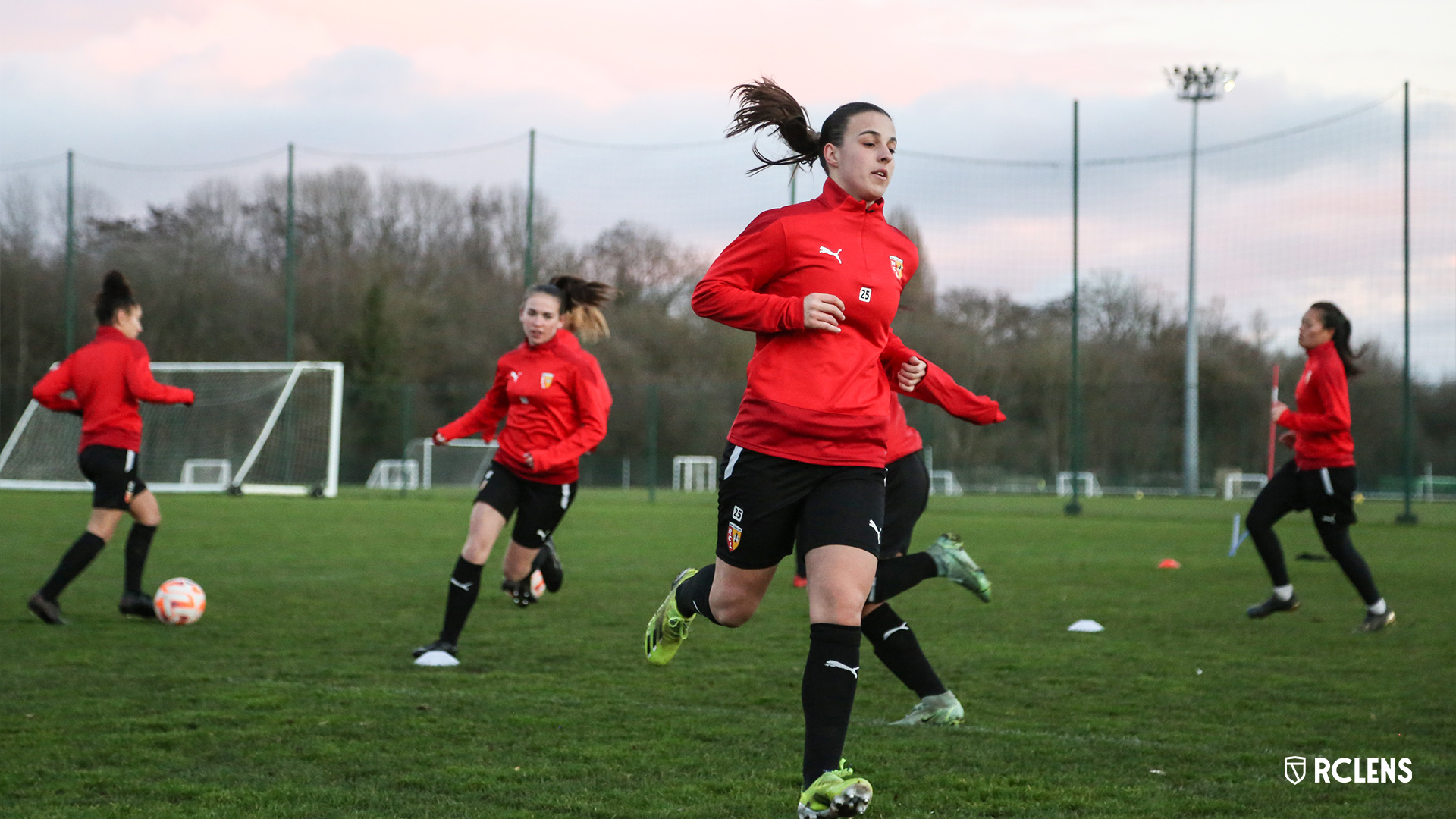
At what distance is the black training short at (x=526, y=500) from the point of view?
689cm

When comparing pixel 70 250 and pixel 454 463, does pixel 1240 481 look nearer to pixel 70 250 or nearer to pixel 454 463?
pixel 454 463

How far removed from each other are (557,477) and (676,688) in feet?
5.44

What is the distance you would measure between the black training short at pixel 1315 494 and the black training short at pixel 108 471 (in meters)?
6.81

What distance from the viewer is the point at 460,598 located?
6.66m

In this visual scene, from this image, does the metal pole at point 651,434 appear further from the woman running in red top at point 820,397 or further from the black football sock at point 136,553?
the woman running in red top at point 820,397

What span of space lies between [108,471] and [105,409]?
0.36 meters

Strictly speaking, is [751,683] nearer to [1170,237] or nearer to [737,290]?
[737,290]

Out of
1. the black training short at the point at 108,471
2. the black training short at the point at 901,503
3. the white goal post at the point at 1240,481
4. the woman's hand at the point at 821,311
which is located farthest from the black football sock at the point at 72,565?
the white goal post at the point at 1240,481

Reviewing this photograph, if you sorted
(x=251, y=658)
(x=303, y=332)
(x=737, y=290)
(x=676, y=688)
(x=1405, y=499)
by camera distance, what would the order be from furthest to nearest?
(x=303, y=332) → (x=1405, y=499) → (x=251, y=658) → (x=676, y=688) → (x=737, y=290)

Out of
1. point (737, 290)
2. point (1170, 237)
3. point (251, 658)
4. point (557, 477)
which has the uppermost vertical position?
point (1170, 237)

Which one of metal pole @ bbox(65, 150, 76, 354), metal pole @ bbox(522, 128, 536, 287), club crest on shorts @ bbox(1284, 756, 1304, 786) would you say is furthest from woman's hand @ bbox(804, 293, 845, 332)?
metal pole @ bbox(65, 150, 76, 354)

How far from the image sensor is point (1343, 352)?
27.3 ft

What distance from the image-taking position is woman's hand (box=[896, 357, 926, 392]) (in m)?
4.28

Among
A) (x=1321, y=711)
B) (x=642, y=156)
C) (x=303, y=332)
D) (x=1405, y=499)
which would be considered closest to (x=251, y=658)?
(x=1321, y=711)
